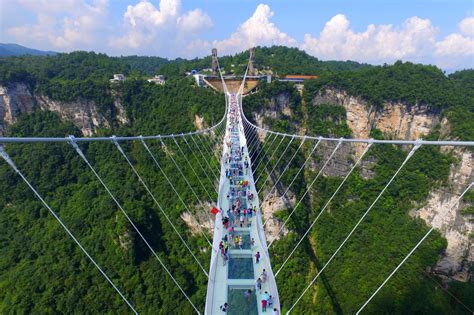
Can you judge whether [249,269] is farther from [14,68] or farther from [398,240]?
[14,68]

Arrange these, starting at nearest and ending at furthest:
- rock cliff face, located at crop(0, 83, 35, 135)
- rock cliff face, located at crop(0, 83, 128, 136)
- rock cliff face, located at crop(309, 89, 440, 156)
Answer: rock cliff face, located at crop(309, 89, 440, 156) < rock cliff face, located at crop(0, 83, 35, 135) < rock cliff face, located at crop(0, 83, 128, 136)

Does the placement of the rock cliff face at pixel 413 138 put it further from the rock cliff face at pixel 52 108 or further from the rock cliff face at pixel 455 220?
the rock cliff face at pixel 52 108

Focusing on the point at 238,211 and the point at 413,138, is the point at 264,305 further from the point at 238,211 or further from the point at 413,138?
the point at 413,138

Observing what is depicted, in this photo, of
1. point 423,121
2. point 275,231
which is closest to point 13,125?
point 275,231

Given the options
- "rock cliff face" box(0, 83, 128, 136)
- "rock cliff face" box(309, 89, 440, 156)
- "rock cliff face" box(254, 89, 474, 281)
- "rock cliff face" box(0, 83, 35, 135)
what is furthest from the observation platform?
"rock cliff face" box(0, 83, 35, 135)

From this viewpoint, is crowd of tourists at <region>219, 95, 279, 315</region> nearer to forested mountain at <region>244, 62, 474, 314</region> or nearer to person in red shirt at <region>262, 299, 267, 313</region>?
person in red shirt at <region>262, 299, 267, 313</region>

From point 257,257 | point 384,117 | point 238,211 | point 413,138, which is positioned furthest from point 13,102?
point 413,138

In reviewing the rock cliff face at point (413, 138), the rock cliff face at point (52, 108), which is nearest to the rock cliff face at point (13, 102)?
the rock cliff face at point (52, 108)

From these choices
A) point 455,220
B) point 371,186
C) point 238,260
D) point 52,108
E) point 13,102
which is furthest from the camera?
point 52,108
